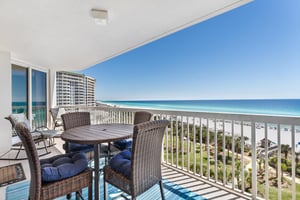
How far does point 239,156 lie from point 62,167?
2.04 meters

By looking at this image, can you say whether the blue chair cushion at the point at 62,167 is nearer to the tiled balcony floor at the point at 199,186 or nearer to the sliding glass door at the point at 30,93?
the tiled balcony floor at the point at 199,186

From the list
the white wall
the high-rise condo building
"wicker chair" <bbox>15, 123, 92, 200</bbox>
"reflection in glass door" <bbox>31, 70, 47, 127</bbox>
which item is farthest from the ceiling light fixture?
the high-rise condo building

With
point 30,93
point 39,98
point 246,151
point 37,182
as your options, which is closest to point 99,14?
point 37,182

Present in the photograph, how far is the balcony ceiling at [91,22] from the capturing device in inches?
85.6

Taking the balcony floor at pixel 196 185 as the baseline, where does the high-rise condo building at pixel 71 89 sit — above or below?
above

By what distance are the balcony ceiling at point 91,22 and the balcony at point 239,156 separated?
4.49 ft

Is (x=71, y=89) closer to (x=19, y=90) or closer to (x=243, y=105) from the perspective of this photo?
(x=19, y=90)

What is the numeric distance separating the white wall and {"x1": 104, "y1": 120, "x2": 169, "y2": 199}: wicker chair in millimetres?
3720

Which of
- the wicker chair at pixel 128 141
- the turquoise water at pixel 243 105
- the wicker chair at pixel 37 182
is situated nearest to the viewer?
the wicker chair at pixel 37 182

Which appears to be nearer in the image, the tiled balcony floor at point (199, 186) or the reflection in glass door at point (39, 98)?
the tiled balcony floor at point (199, 186)

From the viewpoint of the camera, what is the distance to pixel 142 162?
62.0 inches

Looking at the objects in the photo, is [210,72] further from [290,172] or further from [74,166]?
[74,166]

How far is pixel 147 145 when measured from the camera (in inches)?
62.7

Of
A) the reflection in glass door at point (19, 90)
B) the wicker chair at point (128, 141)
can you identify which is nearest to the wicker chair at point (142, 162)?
the wicker chair at point (128, 141)
